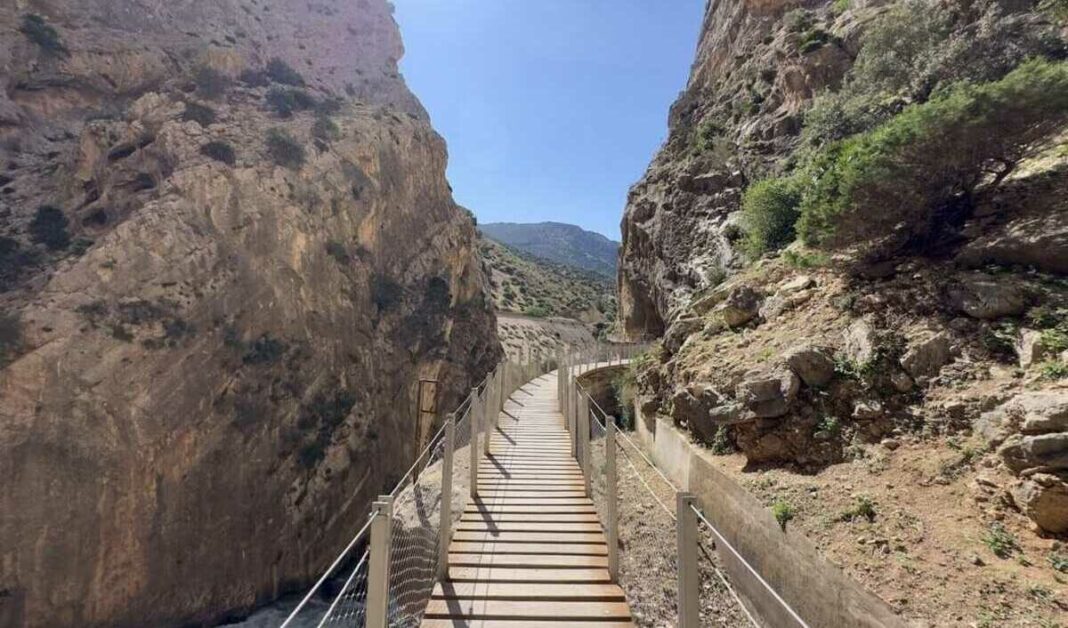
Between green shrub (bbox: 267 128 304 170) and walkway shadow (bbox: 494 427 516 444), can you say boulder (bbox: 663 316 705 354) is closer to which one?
walkway shadow (bbox: 494 427 516 444)

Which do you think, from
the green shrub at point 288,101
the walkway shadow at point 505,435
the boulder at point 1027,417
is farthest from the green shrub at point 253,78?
the boulder at point 1027,417

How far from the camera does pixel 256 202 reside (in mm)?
25625

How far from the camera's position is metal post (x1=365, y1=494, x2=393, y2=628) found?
3.12 m

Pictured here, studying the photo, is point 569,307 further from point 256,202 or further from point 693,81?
point 256,202

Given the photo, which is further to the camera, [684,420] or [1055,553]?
[684,420]

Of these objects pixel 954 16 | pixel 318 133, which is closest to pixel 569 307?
pixel 318 133

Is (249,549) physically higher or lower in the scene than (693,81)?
lower

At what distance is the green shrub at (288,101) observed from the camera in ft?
105

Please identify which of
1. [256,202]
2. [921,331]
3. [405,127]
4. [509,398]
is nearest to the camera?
[921,331]

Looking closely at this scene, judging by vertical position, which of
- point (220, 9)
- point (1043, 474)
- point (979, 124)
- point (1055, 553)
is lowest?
point (1055, 553)

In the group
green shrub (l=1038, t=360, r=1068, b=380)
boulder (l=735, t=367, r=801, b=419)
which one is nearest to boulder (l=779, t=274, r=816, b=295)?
boulder (l=735, t=367, r=801, b=419)

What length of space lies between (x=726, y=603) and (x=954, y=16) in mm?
17352

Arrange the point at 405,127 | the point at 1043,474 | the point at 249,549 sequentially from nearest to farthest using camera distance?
the point at 1043,474
the point at 249,549
the point at 405,127

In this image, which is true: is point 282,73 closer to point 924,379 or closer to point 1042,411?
point 924,379
